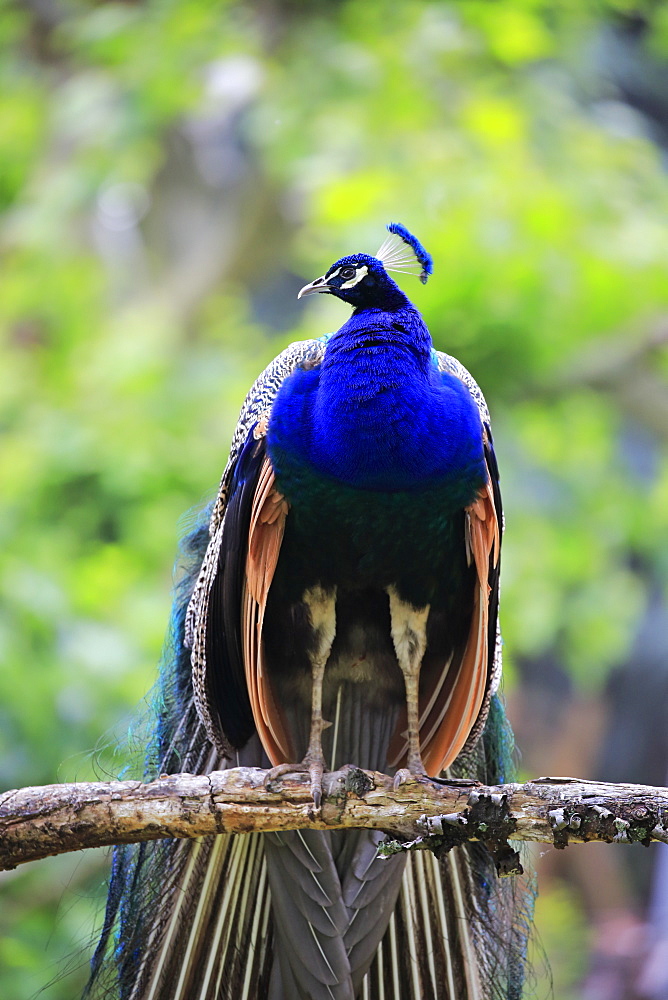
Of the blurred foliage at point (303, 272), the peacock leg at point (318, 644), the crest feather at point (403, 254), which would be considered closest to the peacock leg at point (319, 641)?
the peacock leg at point (318, 644)

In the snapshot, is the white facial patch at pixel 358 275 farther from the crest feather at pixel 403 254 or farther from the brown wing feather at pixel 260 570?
the brown wing feather at pixel 260 570

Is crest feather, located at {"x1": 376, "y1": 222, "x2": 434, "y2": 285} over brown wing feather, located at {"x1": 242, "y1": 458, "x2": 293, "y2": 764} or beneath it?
over

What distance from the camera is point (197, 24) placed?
5.68 metres

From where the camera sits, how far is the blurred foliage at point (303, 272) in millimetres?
4812

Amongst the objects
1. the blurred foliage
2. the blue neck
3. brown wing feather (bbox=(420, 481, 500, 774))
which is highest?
the blurred foliage

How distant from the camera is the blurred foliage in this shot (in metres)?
4.81

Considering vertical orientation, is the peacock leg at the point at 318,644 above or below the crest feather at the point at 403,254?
below

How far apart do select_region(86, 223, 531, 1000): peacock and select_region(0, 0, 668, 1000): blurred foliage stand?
1440 millimetres

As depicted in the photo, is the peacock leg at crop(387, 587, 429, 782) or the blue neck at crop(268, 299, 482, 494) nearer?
the blue neck at crop(268, 299, 482, 494)

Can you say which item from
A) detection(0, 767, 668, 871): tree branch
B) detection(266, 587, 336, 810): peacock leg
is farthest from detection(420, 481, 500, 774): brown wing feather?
detection(0, 767, 668, 871): tree branch

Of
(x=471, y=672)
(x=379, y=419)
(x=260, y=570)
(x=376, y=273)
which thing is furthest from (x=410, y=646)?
(x=376, y=273)

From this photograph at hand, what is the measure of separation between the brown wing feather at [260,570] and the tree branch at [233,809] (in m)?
0.31

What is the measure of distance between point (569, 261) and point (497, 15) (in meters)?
1.41

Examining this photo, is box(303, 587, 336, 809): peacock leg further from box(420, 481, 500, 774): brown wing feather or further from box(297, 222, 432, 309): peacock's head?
box(297, 222, 432, 309): peacock's head
